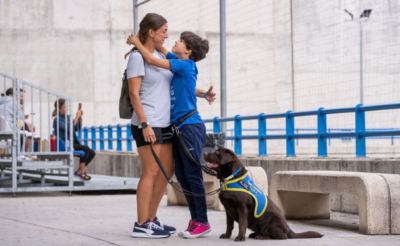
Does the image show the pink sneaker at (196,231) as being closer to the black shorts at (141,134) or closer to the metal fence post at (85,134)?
the black shorts at (141,134)

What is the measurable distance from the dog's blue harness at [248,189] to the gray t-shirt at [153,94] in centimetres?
78

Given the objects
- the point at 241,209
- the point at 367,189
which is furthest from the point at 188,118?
the point at 367,189

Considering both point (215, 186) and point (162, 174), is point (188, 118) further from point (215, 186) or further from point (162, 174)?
point (215, 186)

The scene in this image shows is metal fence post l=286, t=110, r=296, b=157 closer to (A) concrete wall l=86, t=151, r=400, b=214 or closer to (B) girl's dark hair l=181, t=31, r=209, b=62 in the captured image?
(A) concrete wall l=86, t=151, r=400, b=214

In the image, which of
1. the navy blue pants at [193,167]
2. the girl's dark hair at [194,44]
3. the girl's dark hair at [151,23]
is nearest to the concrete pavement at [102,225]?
the navy blue pants at [193,167]

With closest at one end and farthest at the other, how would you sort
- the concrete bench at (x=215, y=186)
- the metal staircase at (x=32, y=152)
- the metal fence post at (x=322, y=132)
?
1. the concrete bench at (x=215, y=186)
2. the metal fence post at (x=322, y=132)
3. the metal staircase at (x=32, y=152)

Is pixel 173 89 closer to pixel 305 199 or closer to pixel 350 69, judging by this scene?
pixel 305 199

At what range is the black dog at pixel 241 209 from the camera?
5910mm

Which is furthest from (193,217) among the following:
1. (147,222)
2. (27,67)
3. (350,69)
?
(27,67)

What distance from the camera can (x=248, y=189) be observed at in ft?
19.6

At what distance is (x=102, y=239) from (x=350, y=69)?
10483 mm

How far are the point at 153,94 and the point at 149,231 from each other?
1209 millimetres

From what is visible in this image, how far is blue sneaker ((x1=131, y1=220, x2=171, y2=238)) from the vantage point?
6.12 m

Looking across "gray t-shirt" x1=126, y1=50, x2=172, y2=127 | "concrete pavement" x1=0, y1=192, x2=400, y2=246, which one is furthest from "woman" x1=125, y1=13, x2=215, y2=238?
"concrete pavement" x1=0, y1=192, x2=400, y2=246
